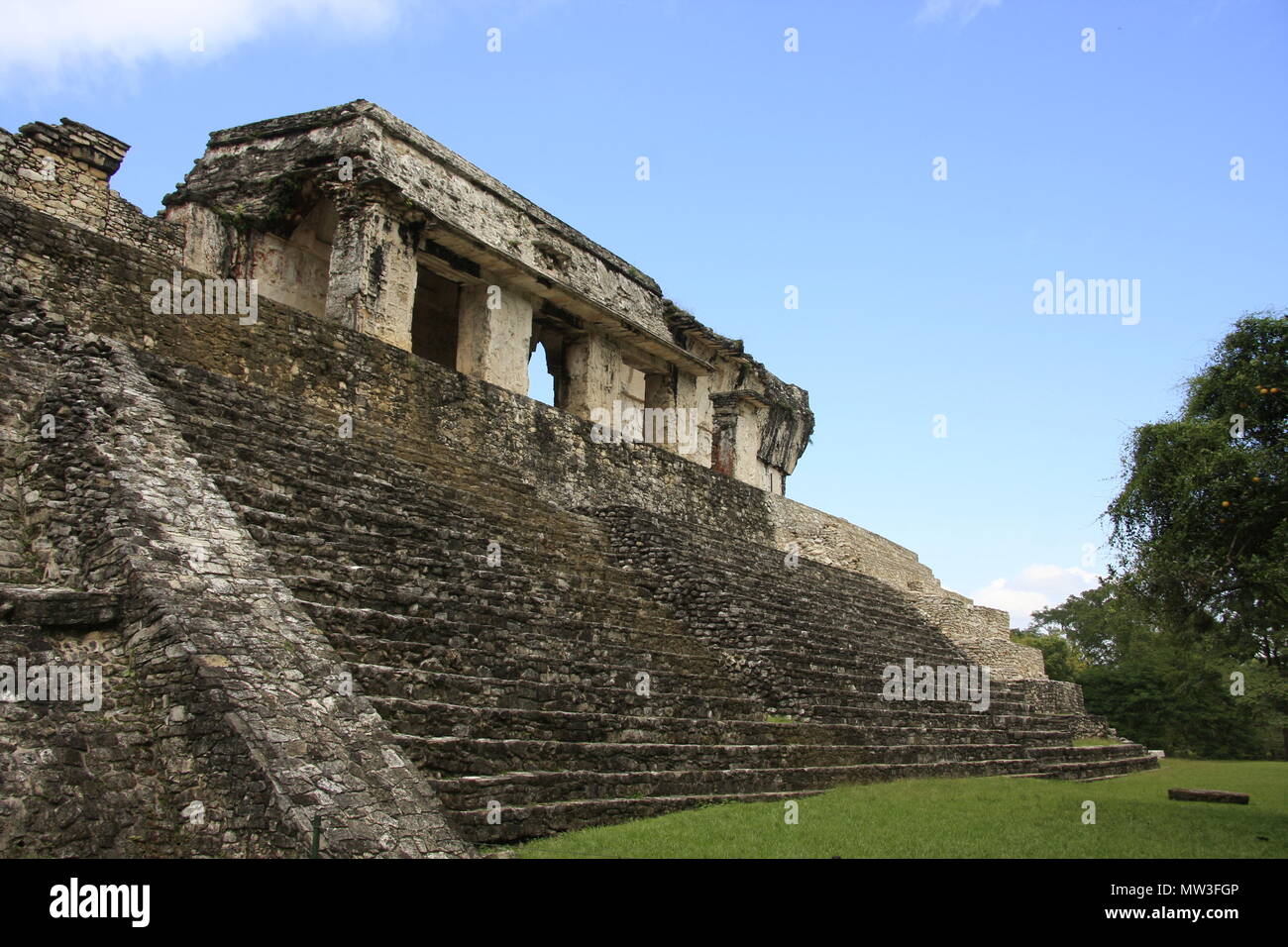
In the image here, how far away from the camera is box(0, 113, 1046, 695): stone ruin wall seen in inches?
376

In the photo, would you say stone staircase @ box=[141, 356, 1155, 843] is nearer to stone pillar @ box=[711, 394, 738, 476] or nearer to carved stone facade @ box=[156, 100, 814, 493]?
carved stone facade @ box=[156, 100, 814, 493]

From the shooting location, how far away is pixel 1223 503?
9.14 metres

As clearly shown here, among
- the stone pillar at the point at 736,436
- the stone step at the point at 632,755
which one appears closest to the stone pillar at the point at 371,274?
the stone step at the point at 632,755

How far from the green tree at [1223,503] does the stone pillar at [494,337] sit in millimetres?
8557

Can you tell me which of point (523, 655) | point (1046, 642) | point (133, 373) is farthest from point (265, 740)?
point (1046, 642)

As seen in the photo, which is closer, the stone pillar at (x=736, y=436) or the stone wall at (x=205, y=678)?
the stone wall at (x=205, y=678)

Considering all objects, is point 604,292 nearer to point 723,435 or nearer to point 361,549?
point 723,435

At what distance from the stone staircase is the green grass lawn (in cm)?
36

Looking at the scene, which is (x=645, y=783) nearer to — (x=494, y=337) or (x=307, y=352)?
(x=307, y=352)

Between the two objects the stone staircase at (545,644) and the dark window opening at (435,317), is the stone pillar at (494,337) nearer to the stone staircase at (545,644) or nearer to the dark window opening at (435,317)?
the dark window opening at (435,317)

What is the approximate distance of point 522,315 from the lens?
16547 mm

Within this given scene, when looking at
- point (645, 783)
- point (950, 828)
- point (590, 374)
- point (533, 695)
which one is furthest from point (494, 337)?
point (950, 828)

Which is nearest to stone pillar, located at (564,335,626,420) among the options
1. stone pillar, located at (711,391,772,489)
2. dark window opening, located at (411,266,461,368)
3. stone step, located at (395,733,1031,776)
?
dark window opening, located at (411,266,461,368)

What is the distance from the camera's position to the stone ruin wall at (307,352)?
9.55m
